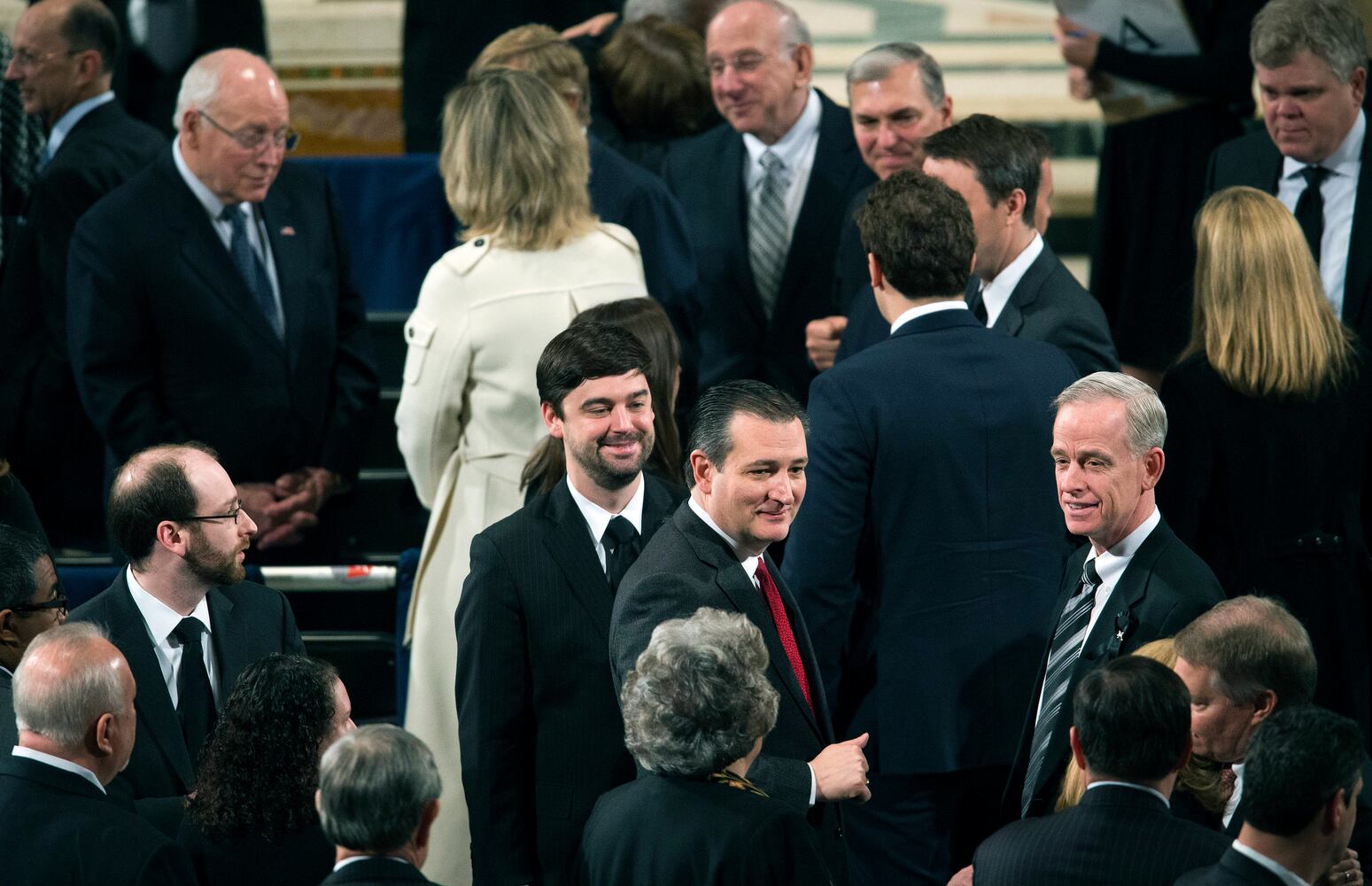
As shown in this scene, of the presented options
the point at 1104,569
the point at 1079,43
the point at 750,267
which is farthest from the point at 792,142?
the point at 1104,569

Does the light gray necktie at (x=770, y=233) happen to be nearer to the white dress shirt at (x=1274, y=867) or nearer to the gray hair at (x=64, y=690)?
the gray hair at (x=64, y=690)

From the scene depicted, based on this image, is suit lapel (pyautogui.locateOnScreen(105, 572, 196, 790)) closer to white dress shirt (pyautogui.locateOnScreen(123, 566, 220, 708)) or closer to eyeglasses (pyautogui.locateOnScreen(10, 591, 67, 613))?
white dress shirt (pyautogui.locateOnScreen(123, 566, 220, 708))

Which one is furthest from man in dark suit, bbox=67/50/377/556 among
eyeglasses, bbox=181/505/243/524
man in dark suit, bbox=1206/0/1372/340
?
man in dark suit, bbox=1206/0/1372/340

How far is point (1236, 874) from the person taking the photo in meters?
3.09

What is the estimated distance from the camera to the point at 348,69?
9.98 m

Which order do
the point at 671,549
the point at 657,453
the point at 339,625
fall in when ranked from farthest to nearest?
the point at 339,625 → the point at 657,453 → the point at 671,549

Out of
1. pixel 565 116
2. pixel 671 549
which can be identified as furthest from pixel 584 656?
pixel 565 116

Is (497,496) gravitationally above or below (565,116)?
below

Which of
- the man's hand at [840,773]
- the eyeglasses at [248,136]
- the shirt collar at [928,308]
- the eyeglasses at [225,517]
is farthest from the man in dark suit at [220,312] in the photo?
the man's hand at [840,773]

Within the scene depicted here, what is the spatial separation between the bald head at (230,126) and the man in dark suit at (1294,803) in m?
3.86

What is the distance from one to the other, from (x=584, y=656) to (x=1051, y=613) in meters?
1.10

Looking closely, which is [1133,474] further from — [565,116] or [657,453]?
[565,116]

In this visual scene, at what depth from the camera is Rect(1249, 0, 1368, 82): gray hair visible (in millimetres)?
5773

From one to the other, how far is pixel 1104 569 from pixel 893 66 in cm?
248
